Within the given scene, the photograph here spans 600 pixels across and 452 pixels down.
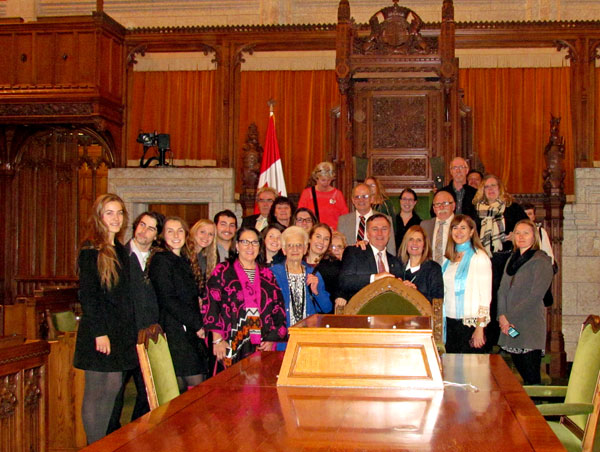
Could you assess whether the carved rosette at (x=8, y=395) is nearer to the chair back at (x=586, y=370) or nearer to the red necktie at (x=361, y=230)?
the chair back at (x=586, y=370)

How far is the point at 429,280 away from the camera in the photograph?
14.9 ft

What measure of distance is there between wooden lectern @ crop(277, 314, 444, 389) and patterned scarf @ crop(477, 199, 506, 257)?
2758 millimetres

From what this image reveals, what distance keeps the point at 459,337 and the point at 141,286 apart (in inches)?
79.7

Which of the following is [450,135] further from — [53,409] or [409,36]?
[53,409]

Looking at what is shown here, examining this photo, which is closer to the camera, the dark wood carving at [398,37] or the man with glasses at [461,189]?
the man with glasses at [461,189]

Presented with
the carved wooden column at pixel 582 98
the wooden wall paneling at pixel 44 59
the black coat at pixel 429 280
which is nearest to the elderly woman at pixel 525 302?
the black coat at pixel 429 280

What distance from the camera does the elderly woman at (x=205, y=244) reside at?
4449 mm

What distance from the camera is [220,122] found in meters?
9.17

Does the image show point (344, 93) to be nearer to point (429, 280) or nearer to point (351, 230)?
point (351, 230)

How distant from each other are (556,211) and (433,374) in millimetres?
5656

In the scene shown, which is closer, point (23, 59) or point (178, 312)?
point (178, 312)

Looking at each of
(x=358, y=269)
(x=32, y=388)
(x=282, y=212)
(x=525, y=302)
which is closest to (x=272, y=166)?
(x=282, y=212)

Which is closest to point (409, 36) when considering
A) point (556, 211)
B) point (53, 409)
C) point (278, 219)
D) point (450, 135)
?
point (450, 135)

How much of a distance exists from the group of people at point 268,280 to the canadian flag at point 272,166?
2733mm
